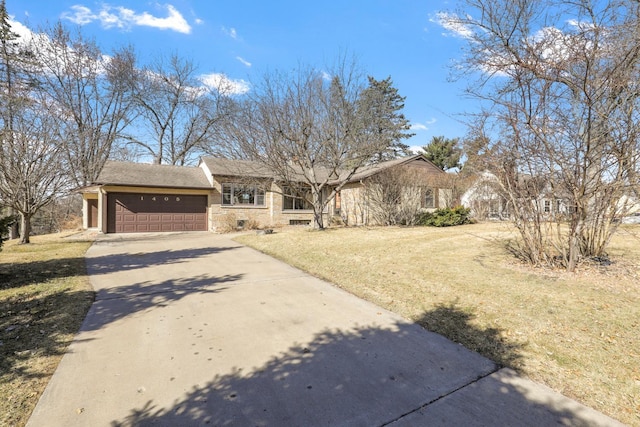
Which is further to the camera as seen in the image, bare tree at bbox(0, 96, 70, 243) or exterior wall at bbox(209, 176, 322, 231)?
exterior wall at bbox(209, 176, 322, 231)

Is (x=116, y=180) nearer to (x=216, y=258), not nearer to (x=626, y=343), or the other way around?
(x=216, y=258)

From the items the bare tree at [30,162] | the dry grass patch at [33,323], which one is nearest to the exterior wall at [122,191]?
the bare tree at [30,162]

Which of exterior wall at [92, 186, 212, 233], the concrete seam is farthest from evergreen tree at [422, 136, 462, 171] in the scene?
the concrete seam

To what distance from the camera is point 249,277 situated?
6836 millimetres

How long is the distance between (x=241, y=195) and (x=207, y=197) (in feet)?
6.82

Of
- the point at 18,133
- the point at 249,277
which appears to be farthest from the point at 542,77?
the point at 18,133

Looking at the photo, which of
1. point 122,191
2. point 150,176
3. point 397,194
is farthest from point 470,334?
point 150,176

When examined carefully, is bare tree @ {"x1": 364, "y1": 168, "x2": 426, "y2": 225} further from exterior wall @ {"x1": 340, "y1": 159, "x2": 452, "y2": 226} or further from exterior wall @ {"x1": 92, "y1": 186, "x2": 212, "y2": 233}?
exterior wall @ {"x1": 92, "y1": 186, "x2": 212, "y2": 233}

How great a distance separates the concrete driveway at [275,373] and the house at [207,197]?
480 inches

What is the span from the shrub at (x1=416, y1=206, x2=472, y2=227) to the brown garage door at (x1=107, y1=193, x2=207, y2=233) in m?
13.3

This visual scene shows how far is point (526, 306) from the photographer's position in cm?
454

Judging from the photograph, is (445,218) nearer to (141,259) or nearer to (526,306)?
(526,306)

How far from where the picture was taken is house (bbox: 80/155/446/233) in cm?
1764

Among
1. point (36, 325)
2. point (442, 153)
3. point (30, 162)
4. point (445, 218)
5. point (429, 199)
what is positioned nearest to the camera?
point (36, 325)
